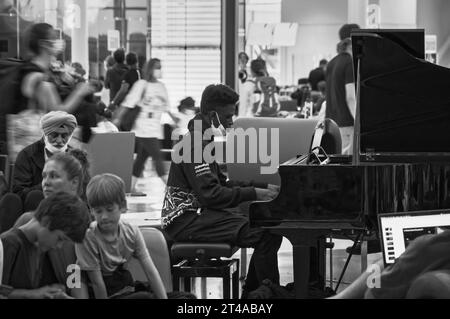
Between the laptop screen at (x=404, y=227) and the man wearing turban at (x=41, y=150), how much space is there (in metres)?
2.00

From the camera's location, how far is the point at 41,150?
559 cm

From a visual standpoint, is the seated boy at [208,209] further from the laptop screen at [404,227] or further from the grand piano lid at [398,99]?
the laptop screen at [404,227]

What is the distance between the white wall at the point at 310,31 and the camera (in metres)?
27.2

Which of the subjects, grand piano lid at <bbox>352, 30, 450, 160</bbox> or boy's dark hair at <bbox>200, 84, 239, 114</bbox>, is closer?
grand piano lid at <bbox>352, 30, 450, 160</bbox>

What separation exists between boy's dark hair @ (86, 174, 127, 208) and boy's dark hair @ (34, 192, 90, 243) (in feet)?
0.83

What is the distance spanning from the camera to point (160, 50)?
449 inches

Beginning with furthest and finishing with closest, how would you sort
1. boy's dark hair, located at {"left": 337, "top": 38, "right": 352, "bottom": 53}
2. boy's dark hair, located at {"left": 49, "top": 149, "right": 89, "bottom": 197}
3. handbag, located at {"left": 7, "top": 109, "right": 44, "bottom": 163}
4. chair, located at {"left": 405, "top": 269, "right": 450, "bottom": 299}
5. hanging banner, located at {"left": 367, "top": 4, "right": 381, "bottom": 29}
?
1. hanging banner, located at {"left": 367, "top": 4, "right": 381, "bottom": 29}
2. boy's dark hair, located at {"left": 337, "top": 38, "right": 352, "bottom": 53}
3. handbag, located at {"left": 7, "top": 109, "right": 44, "bottom": 163}
4. boy's dark hair, located at {"left": 49, "top": 149, "right": 89, "bottom": 197}
5. chair, located at {"left": 405, "top": 269, "right": 450, "bottom": 299}

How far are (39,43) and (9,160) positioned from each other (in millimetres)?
761

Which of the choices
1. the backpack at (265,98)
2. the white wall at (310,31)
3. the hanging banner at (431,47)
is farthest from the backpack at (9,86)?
the white wall at (310,31)

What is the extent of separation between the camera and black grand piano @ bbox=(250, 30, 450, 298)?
484 cm

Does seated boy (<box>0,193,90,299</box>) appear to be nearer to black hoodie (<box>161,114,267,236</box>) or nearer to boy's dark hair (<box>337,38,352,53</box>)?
black hoodie (<box>161,114,267,236</box>)

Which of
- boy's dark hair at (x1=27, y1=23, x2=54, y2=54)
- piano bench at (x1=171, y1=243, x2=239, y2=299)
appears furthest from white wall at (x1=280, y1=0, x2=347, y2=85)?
piano bench at (x1=171, y1=243, x2=239, y2=299)
